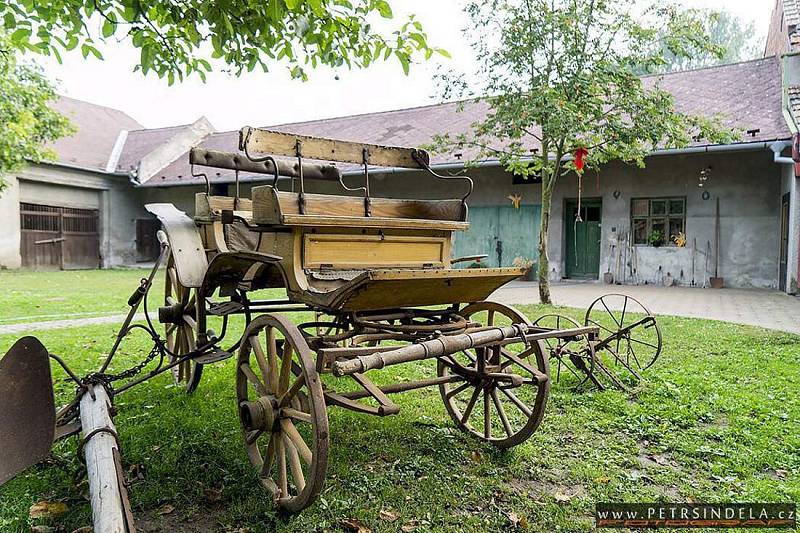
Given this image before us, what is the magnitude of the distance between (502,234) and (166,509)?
13234 mm

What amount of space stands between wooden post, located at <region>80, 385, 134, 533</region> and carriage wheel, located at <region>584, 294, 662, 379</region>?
10.0 ft

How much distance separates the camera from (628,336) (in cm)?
507

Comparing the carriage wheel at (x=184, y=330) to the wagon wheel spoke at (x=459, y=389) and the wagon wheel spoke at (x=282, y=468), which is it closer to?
the wagon wheel spoke at (x=282, y=468)

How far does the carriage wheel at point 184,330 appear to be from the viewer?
4332 mm

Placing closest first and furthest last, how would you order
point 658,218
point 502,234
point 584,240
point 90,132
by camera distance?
point 658,218 → point 584,240 → point 502,234 → point 90,132

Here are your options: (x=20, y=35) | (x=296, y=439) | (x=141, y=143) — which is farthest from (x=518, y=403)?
(x=141, y=143)

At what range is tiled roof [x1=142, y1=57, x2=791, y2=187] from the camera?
39.5ft

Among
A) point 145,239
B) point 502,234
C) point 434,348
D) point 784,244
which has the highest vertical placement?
point 502,234

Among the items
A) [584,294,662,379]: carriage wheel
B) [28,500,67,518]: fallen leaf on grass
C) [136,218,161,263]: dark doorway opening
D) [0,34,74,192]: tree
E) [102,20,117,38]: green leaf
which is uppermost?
[0,34,74,192]: tree

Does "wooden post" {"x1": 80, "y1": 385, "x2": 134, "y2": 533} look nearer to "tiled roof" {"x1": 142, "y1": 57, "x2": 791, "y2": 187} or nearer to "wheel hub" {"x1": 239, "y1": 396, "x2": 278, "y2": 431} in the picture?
"wheel hub" {"x1": 239, "y1": 396, "x2": 278, "y2": 431}

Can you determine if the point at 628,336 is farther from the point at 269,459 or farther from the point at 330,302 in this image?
the point at 269,459

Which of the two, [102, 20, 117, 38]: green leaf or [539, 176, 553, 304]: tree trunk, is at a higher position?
[102, 20, 117, 38]: green leaf

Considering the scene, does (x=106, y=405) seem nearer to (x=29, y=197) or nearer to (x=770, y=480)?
(x=770, y=480)
